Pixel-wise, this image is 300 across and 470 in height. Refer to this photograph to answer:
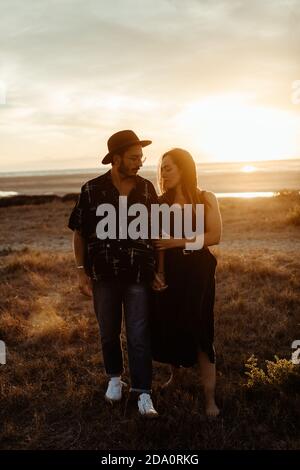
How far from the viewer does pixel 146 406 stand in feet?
14.5

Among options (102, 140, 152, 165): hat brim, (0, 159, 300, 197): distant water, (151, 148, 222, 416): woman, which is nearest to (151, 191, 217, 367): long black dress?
(151, 148, 222, 416): woman

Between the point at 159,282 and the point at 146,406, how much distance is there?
43.7 inches

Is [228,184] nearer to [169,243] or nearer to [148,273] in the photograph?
[169,243]

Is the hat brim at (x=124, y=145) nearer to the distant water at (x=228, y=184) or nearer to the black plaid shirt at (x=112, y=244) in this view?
the black plaid shirt at (x=112, y=244)

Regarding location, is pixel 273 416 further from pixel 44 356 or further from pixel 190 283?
pixel 44 356

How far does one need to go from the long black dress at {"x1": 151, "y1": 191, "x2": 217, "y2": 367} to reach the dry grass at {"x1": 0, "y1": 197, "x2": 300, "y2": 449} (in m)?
0.52

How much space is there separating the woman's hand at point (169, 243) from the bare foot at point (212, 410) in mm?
1459

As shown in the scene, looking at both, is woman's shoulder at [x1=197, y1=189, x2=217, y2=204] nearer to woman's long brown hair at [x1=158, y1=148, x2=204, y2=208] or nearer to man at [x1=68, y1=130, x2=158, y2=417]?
woman's long brown hair at [x1=158, y1=148, x2=204, y2=208]

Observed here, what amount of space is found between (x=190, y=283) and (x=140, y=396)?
3.73 ft

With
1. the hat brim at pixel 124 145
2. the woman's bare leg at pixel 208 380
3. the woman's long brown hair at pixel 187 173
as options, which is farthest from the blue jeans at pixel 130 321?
the hat brim at pixel 124 145

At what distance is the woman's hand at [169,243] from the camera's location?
4.36m

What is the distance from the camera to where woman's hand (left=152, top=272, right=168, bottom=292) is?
14.4 feet

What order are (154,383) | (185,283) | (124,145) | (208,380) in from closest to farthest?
(124,145) < (185,283) < (208,380) < (154,383)

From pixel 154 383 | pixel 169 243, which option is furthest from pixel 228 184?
pixel 169 243
